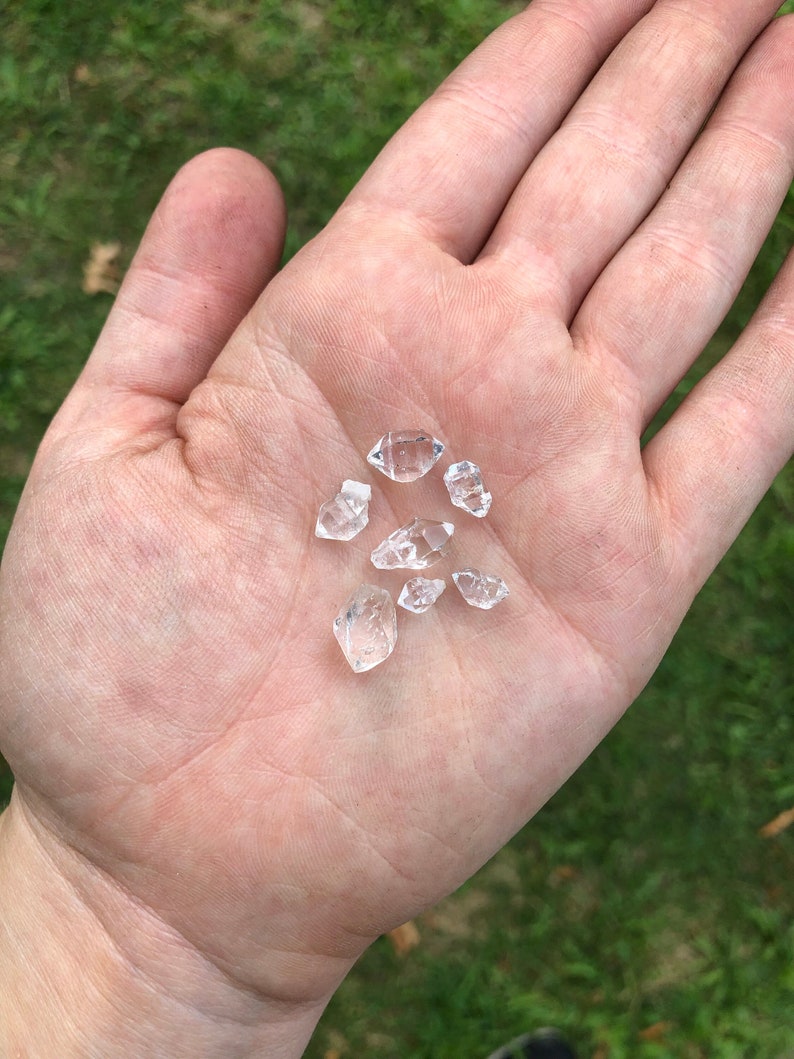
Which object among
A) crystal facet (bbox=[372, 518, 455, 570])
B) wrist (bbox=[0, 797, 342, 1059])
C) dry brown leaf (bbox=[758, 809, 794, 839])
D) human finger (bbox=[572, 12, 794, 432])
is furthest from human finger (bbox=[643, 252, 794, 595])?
dry brown leaf (bbox=[758, 809, 794, 839])

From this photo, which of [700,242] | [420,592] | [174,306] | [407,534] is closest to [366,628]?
[420,592]

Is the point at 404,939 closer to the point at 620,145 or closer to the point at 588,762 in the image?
the point at 588,762

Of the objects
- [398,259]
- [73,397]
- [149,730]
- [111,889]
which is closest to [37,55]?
[73,397]

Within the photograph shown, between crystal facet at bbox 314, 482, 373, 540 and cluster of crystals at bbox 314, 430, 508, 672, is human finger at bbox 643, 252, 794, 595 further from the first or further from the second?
crystal facet at bbox 314, 482, 373, 540

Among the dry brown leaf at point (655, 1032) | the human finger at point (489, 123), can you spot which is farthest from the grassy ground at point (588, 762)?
the human finger at point (489, 123)

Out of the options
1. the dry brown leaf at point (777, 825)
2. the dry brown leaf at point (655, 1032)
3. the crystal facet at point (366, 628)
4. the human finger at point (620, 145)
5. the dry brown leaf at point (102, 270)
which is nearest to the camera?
the crystal facet at point (366, 628)

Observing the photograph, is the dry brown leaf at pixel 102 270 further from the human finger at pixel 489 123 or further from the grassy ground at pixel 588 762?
the human finger at pixel 489 123
